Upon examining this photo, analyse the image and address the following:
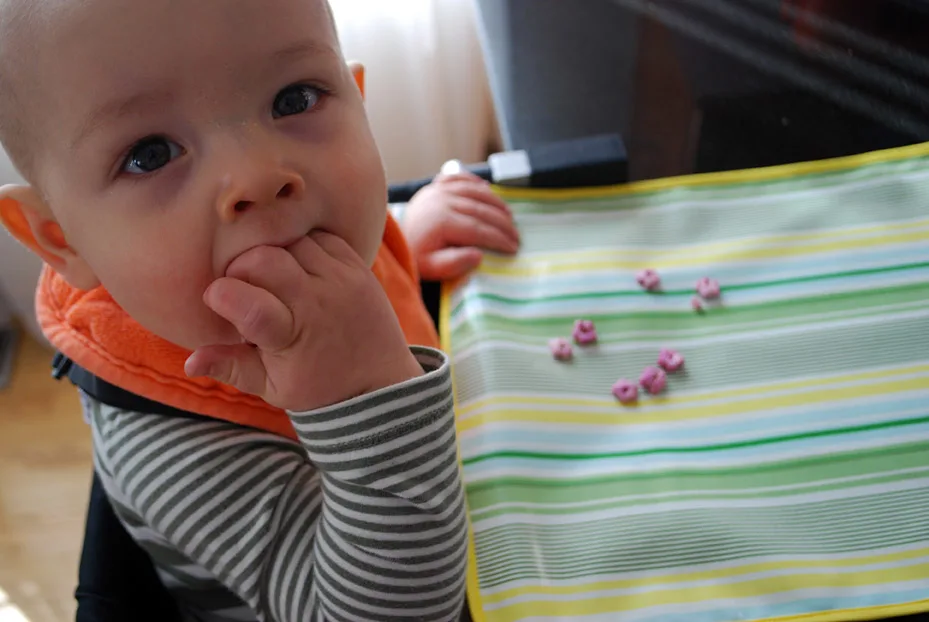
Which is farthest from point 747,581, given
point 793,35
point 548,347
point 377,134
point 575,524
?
point 377,134

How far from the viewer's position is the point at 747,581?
0.53 m

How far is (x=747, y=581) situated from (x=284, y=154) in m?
0.40

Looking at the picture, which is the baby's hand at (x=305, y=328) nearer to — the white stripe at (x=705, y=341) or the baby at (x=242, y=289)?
the baby at (x=242, y=289)

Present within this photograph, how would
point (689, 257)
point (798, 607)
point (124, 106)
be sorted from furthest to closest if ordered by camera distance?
1. point (689, 257)
2. point (798, 607)
3. point (124, 106)

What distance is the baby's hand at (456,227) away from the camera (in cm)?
75

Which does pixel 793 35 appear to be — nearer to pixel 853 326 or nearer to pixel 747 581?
pixel 853 326

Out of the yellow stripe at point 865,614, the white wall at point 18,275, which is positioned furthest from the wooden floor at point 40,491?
the yellow stripe at point 865,614

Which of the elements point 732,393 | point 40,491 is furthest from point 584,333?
point 40,491

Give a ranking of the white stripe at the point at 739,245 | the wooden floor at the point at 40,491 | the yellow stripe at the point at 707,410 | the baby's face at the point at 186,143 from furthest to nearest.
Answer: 1. the wooden floor at the point at 40,491
2. the white stripe at the point at 739,245
3. the yellow stripe at the point at 707,410
4. the baby's face at the point at 186,143

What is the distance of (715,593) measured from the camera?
53 centimetres

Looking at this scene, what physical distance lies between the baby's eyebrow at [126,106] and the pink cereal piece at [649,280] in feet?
1.44

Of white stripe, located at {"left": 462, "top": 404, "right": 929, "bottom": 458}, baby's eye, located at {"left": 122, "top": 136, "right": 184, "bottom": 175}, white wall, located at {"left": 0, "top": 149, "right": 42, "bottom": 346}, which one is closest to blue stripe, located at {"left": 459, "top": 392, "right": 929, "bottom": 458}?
Answer: white stripe, located at {"left": 462, "top": 404, "right": 929, "bottom": 458}

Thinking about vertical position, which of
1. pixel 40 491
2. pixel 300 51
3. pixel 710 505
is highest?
pixel 300 51

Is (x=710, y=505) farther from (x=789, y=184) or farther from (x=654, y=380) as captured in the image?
(x=789, y=184)
